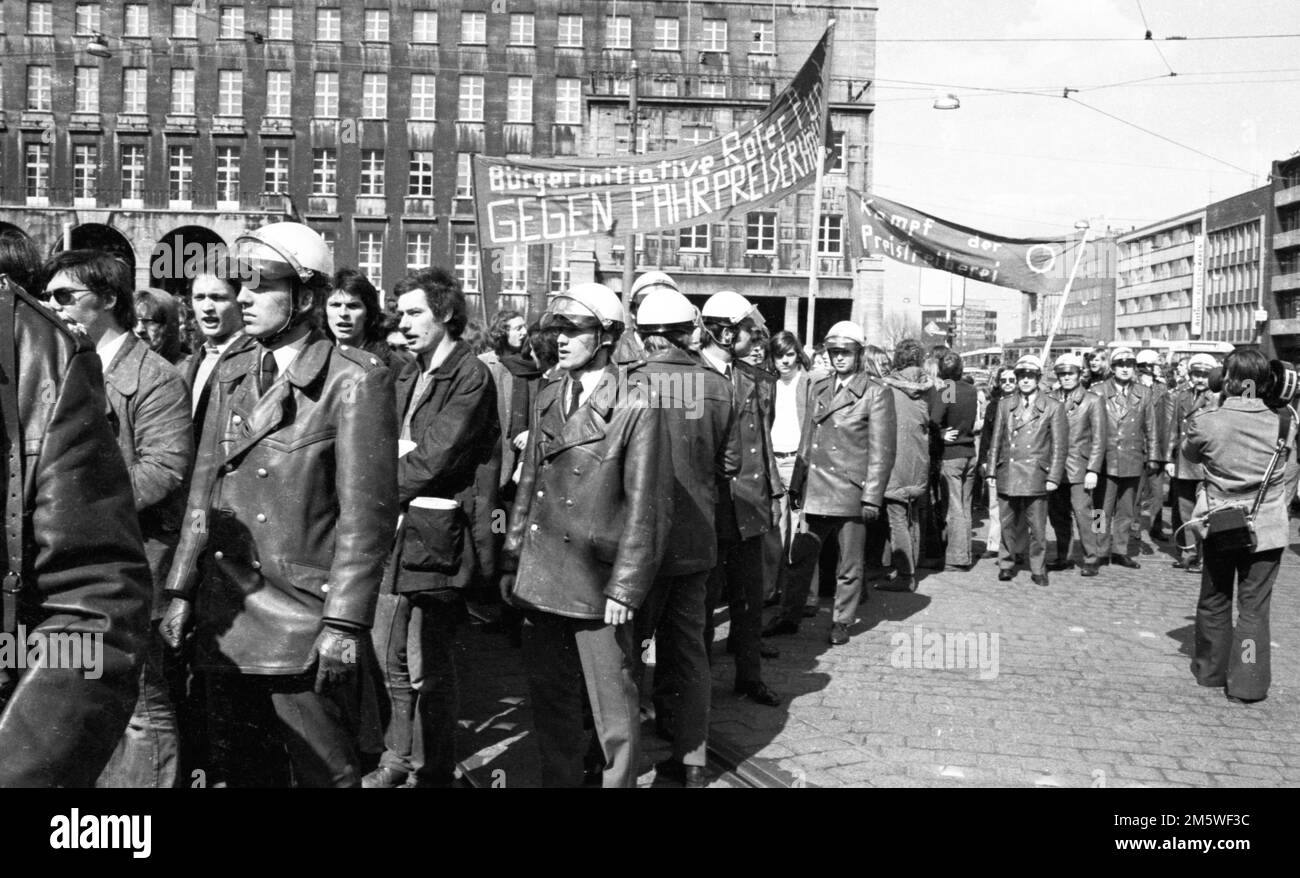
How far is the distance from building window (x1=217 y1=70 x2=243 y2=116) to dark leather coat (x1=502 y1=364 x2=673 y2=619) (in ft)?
174

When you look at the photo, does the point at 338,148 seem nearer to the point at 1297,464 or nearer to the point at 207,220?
the point at 207,220

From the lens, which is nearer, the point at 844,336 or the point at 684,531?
the point at 684,531

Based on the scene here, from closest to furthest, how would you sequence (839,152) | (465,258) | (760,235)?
(839,152)
(760,235)
(465,258)

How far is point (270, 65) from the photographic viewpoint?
174 ft

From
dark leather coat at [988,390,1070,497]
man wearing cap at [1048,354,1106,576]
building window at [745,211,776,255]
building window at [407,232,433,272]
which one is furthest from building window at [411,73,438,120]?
dark leather coat at [988,390,1070,497]

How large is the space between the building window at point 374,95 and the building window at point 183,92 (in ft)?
23.4

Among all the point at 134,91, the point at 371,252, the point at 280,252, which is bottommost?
the point at 280,252

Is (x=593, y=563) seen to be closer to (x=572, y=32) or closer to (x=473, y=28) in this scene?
(x=572, y=32)

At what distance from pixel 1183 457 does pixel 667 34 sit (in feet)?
152

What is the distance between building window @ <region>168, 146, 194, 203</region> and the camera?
175 feet

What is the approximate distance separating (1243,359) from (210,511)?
5.85 meters

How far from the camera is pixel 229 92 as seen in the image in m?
53.1

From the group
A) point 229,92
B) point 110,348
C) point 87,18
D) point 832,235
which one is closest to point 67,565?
point 110,348

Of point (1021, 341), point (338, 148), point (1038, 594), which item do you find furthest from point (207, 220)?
point (1038, 594)
